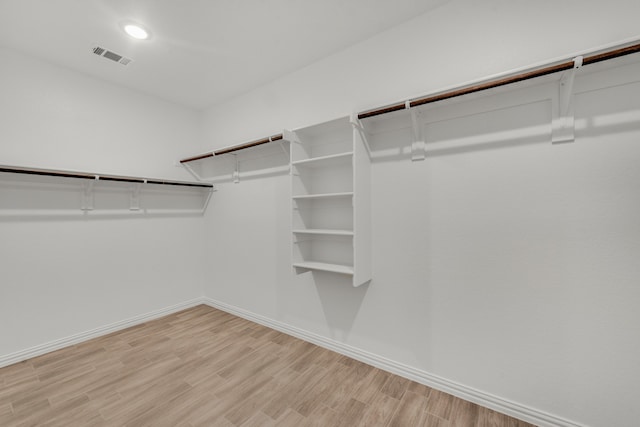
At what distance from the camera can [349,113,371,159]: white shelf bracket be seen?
1.95 meters

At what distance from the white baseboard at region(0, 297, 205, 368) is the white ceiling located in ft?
8.68

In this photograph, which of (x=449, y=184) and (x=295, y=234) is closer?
(x=449, y=184)

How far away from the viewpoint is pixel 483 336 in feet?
5.71

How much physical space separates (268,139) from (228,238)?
1.49 meters

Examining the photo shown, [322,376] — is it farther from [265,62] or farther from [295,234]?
[265,62]

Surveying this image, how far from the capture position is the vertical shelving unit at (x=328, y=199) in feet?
6.95

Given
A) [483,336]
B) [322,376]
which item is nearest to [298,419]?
→ [322,376]

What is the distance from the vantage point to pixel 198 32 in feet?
7.04

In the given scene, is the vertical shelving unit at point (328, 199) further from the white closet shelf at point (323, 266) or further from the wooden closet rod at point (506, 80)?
the wooden closet rod at point (506, 80)

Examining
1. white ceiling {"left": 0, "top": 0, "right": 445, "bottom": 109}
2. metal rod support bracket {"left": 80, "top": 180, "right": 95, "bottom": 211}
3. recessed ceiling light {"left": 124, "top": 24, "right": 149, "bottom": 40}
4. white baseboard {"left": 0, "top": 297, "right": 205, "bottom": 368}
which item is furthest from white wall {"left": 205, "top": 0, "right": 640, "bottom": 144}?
white baseboard {"left": 0, "top": 297, "right": 205, "bottom": 368}

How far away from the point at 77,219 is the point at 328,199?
2.53 metres

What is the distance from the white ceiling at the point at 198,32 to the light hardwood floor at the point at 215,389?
2725 millimetres

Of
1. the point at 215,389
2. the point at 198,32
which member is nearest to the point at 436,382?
the point at 215,389

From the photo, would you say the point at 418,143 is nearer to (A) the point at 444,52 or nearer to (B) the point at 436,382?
(A) the point at 444,52
